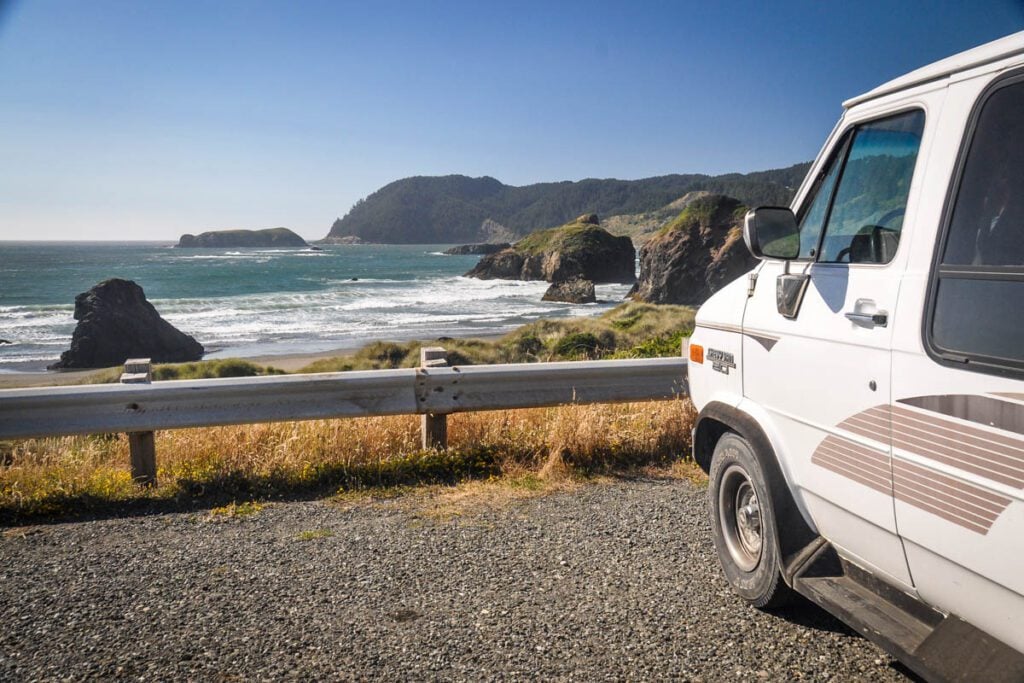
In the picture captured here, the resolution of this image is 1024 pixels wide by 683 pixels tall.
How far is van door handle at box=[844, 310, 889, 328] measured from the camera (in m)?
2.80

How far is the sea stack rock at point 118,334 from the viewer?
112ft

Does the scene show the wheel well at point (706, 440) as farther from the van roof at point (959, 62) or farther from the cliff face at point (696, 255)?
the cliff face at point (696, 255)

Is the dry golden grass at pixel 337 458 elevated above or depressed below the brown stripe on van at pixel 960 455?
below

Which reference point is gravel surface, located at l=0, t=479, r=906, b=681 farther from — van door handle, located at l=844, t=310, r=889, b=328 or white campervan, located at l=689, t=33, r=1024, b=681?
van door handle, located at l=844, t=310, r=889, b=328

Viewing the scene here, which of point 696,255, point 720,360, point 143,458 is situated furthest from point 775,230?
point 696,255

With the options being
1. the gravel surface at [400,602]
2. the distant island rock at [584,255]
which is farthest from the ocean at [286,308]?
the gravel surface at [400,602]

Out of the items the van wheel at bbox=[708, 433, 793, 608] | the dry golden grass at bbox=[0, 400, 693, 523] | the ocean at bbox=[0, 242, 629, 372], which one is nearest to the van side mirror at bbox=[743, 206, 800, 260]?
the van wheel at bbox=[708, 433, 793, 608]

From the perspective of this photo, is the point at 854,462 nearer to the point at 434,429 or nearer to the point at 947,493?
the point at 947,493

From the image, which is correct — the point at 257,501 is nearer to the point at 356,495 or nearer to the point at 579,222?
the point at 356,495

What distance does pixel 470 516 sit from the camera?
514 centimetres

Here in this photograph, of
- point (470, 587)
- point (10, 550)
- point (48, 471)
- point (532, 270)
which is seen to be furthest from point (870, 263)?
point (532, 270)

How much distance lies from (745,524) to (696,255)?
4437 cm

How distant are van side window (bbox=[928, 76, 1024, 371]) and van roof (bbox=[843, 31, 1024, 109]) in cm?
11

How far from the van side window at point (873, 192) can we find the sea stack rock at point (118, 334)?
35.4 m
